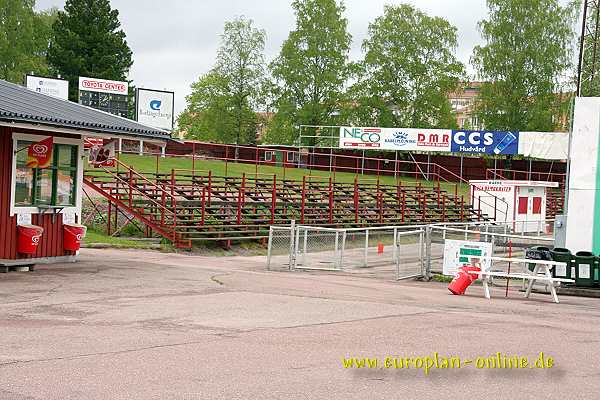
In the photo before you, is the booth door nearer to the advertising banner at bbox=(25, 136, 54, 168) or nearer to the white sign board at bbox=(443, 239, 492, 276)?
the white sign board at bbox=(443, 239, 492, 276)

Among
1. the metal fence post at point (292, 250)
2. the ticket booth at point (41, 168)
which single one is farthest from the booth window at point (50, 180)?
the metal fence post at point (292, 250)

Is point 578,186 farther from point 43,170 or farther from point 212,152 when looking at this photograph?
point 212,152

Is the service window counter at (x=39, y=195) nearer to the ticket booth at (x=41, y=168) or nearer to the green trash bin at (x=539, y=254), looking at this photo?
the ticket booth at (x=41, y=168)

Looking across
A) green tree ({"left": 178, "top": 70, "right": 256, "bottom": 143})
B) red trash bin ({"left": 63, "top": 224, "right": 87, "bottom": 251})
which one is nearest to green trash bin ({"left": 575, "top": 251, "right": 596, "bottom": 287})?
red trash bin ({"left": 63, "top": 224, "right": 87, "bottom": 251})

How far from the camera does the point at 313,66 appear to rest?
253 ft

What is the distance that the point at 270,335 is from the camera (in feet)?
39.4

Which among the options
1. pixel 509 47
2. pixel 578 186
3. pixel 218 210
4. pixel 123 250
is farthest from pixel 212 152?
pixel 578 186

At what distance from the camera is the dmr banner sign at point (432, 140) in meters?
63.1

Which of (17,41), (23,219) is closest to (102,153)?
(23,219)

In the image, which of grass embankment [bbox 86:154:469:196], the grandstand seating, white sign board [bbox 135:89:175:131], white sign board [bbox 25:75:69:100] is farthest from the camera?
white sign board [bbox 135:89:175:131]

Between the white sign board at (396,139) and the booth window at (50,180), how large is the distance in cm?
4597

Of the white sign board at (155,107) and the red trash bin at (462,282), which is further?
the white sign board at (155,107)

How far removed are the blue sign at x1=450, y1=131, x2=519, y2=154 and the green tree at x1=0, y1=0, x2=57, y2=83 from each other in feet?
112

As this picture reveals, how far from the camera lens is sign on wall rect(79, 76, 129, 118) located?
57062mm
